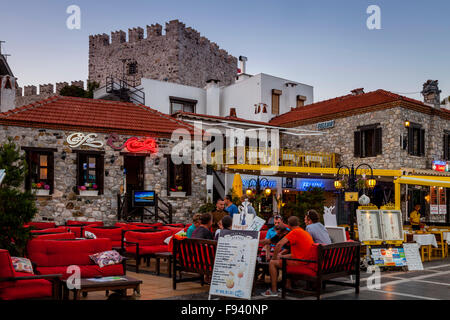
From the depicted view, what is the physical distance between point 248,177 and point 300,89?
9796mm

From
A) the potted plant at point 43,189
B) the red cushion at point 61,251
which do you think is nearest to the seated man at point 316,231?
the red cushion at point 61,251

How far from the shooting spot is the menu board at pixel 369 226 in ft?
33.7

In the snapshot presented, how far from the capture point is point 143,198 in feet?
54.0

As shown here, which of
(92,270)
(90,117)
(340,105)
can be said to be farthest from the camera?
(340,105)

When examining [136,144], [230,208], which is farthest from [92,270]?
[136,144]

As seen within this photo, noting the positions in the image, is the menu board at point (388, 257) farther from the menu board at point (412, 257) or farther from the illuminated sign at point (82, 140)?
the illuminated sign at point (82, 140)

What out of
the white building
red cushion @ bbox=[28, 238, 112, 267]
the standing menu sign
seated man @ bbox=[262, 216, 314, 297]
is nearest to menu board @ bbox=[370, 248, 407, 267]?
seated man @ bbox=[262, 216, 314, 297]

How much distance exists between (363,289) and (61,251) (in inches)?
198

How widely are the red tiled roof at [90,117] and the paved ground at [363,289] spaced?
7.96 meters

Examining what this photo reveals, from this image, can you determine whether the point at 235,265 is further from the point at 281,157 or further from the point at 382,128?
the point at 281,157

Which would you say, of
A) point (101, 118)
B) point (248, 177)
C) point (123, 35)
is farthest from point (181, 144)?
point (123, 35)

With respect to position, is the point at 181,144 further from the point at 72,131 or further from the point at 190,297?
the point at 190,297

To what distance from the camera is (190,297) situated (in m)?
7.07

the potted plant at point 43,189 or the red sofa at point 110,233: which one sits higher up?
the potted plant at point 43,189
